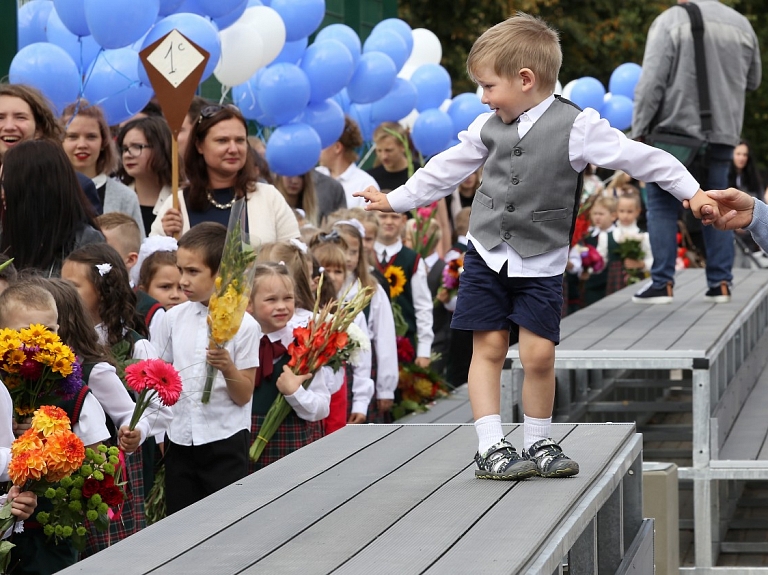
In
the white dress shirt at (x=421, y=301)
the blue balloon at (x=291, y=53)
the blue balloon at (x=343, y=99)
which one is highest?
the blue balloon at (x=291, y=53)

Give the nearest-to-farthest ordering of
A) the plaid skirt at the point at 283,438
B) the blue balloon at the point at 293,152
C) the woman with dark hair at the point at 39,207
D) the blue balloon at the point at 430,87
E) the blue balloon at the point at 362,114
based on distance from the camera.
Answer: the woman with dark hair at the point at 39,207 → the plaid skirt at the point at 283,438 → the blue balloon at the point at 293,152 → the blue balloon at the point at 362,114 → the blue balloon at the point at 430,87

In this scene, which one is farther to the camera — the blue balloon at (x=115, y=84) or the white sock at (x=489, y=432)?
the blue balloon at (x=115, y=84)

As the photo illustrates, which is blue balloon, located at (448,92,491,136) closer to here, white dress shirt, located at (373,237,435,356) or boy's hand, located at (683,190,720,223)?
white dress shirt, located at (373,237,435,356)

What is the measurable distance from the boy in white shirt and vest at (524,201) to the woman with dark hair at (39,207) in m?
1.85

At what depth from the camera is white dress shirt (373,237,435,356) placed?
346 inches

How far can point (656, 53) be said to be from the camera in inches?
311

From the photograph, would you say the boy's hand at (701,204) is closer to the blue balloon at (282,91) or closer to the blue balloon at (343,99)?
the blue balloon at (282,91)

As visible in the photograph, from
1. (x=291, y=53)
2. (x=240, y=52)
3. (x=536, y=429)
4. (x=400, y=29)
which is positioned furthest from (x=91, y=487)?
(x=400, y=29)

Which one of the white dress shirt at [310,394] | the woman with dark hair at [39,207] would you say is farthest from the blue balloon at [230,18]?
the woman with dark hair at [39,207]

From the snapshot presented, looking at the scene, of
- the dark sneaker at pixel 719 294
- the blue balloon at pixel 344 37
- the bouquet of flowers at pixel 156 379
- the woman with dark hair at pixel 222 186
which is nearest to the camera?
the bouquet of flowers at pixel 156 379

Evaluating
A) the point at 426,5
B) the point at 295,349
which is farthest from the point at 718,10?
the point at 426,5

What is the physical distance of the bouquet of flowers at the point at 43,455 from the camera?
12.1 ft

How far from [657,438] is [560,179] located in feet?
16.3

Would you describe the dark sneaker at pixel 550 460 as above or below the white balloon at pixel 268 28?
below
